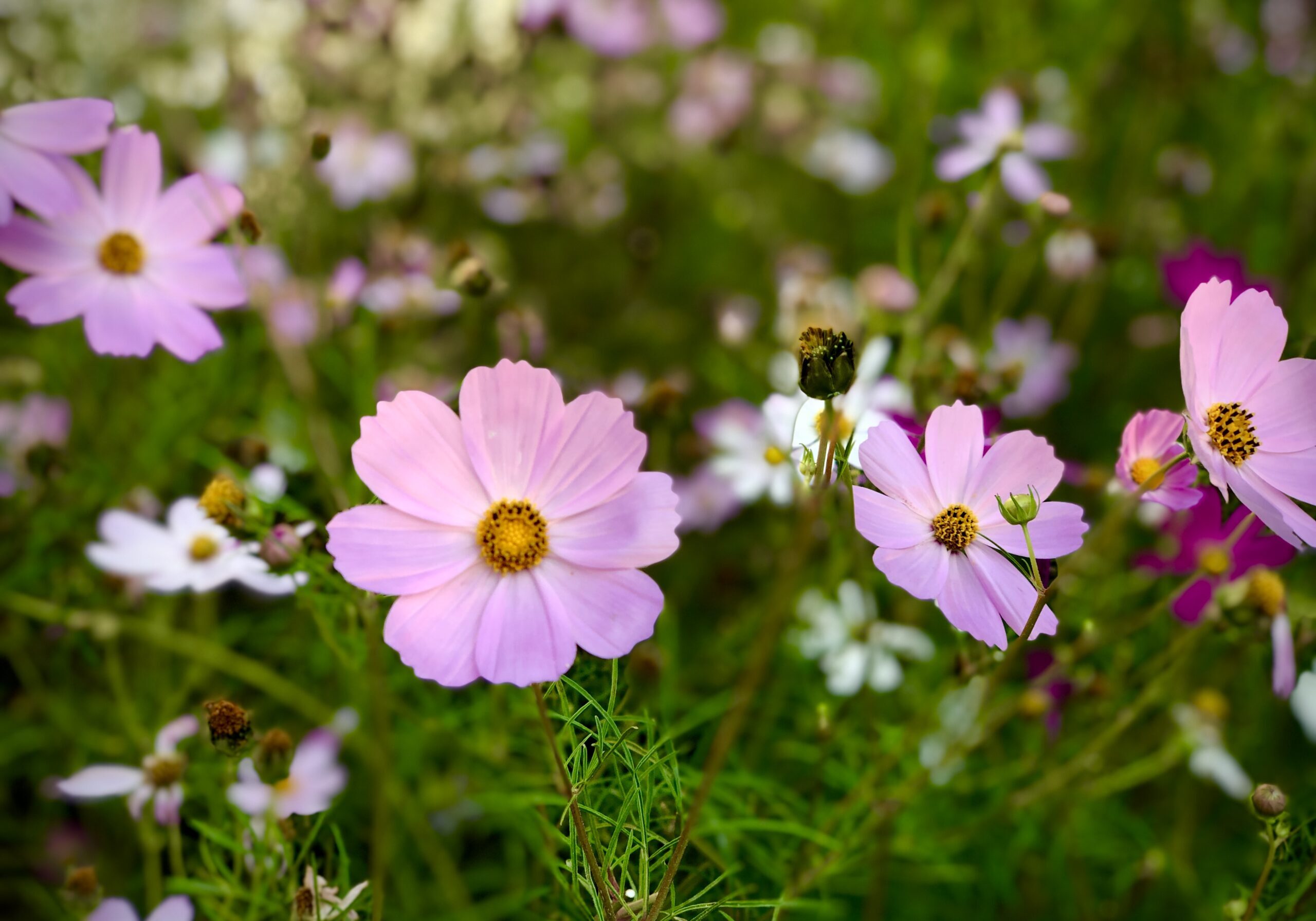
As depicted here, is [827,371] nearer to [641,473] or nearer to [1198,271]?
[641,473]

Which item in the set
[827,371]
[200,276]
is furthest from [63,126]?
[827,371]

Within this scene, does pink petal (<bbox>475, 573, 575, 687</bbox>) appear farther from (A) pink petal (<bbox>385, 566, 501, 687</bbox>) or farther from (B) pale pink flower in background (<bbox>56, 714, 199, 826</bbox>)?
(B) pale pink flower in background (<bbox>56, 714, 199, 826</bbox>)

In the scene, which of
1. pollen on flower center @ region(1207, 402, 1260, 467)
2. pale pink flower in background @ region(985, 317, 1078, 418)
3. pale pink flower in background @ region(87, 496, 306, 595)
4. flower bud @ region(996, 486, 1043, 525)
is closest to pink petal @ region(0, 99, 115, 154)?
pale pink flower in background @ region(87, 496, 306, 595)

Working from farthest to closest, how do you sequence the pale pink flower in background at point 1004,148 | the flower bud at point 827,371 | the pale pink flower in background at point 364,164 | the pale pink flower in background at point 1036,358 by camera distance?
the pale pink flower in background at point 364,164, the pale pink flower in background at point 1036,358, the pale pink flower in background at point 1004,148, the flower bud at point 827,371

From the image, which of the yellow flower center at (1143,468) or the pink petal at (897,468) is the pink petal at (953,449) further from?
the yellow flower center at (1143,468)

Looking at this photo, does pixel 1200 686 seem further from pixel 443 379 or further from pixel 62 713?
pixel 62 713

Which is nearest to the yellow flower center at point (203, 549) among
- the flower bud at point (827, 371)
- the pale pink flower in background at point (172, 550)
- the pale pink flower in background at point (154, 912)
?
the pale pink flower in background at point (172, 550)
